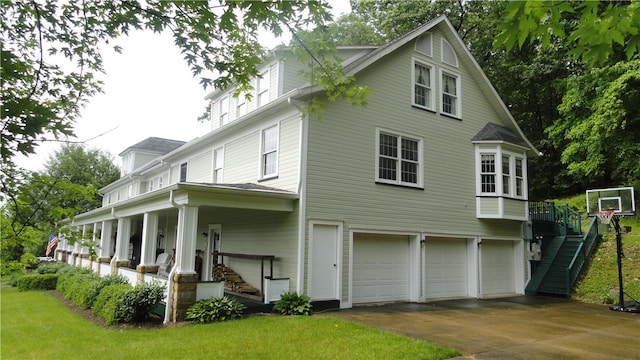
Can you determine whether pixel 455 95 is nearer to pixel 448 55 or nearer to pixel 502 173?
pixel 448 55

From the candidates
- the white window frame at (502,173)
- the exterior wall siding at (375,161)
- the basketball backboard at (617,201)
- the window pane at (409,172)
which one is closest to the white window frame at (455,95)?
the exterior wall siding at (375,161)

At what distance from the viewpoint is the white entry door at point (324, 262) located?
37.2 ft

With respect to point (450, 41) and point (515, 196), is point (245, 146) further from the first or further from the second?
point (515, 196)

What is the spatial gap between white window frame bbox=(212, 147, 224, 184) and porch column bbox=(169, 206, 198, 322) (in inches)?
233

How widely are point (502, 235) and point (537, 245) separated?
6.84 ft

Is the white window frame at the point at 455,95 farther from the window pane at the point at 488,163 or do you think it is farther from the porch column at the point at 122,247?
the porch column at the point at 122,247

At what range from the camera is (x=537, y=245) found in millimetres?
17016

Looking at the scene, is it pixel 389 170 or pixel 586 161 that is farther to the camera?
pixel 586 161

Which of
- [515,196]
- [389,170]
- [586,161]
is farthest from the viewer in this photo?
[586,161]

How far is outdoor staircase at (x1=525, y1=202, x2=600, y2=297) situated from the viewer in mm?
15820

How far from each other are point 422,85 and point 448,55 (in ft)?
6.46

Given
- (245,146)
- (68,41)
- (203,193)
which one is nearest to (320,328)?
(203,193)

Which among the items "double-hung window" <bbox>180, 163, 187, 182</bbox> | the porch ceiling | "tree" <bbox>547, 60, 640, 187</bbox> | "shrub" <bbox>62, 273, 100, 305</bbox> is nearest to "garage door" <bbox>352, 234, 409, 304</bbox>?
the porch ceiling

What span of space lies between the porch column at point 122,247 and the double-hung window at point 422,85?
1114 centimetres
